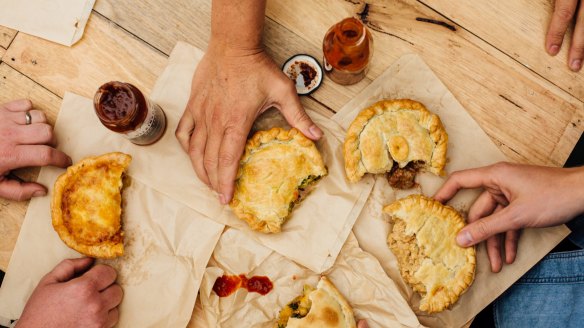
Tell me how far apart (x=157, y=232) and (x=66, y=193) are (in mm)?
663

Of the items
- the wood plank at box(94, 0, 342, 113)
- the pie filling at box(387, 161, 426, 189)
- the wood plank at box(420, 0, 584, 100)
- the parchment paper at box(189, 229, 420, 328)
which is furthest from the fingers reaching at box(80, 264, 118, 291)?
the wood plank at box(420, 0, 584, 100)

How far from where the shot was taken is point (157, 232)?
302 cm

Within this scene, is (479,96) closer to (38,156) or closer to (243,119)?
(243,119)

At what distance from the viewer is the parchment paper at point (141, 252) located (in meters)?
2.94

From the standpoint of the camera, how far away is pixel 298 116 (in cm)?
292

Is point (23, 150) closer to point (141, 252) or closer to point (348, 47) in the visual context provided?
point (141, 252)

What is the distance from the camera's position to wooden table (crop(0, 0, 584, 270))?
3070 millimetres

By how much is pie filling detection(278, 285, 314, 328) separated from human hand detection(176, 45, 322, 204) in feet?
2.61

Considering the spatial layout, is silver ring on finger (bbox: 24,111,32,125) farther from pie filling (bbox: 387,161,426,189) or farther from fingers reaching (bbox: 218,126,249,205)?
pie filling (bbox: 387,161,426,189)

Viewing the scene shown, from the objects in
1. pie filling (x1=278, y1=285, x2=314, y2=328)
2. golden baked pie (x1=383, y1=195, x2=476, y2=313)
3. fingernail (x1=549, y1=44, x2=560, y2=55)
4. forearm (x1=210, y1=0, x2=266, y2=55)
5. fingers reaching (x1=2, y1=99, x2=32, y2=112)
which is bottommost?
pie filling (x1=278, y1=285, x2=314, y2=328)

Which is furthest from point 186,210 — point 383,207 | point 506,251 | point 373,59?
point 506,251

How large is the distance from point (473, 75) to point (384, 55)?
2.06ft

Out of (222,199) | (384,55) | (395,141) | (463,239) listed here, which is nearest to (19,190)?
(222,199)

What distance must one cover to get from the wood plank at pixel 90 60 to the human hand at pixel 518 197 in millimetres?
2259
